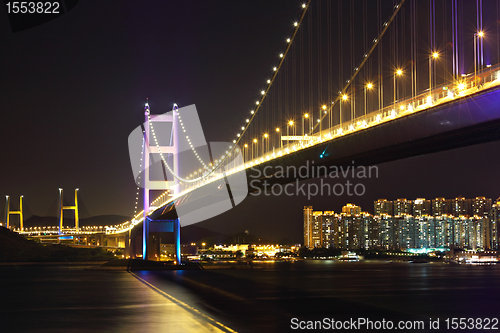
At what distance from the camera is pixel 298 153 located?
27859mm

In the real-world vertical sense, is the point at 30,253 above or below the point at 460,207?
below

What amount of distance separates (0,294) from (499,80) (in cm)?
1665

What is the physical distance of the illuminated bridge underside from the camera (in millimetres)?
16719

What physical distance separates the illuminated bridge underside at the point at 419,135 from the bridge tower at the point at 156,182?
18.9m

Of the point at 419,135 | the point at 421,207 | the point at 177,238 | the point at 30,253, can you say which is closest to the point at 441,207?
the point at 421,207

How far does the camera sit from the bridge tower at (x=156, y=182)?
44500mm

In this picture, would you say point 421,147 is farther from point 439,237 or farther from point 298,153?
point 439,237

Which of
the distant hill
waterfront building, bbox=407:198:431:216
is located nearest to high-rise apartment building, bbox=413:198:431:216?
waterfront building, bbox=407:198:431:216

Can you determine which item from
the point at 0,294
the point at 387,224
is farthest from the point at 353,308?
the point at 387,224

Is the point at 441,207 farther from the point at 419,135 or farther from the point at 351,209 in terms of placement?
the point at 419,135

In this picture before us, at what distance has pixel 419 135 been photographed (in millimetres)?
19422

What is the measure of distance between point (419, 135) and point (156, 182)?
104ft

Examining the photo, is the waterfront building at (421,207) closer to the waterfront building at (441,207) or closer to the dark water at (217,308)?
the waterfront building at (441,207)

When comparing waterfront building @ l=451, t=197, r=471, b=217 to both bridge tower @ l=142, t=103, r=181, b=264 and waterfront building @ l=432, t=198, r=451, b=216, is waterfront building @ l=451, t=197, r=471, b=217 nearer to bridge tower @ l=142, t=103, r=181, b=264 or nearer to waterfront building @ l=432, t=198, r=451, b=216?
waterfront building @ l=432, t=198, r=451, b=216
